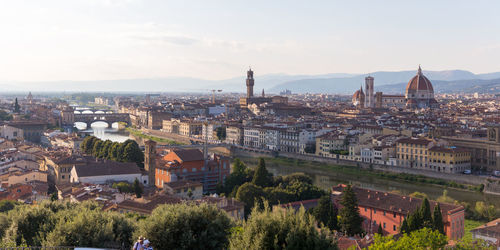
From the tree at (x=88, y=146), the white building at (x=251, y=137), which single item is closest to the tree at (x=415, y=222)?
the tree at (x=88, y=146)

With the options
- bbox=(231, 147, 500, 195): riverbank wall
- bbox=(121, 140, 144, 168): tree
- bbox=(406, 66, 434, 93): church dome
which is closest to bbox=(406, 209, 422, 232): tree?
bbox=(231, 147, 500, 195): riverbank wall

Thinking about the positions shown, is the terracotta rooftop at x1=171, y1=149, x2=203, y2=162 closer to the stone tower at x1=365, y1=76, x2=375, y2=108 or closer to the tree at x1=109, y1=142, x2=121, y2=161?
the tree at x1=109, y1=142, x2=121, y2=161

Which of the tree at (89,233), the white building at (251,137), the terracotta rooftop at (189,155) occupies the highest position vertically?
the tree at (89,233)

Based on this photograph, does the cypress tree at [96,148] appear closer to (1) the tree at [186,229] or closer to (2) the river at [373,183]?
(2) the river at [373,183]

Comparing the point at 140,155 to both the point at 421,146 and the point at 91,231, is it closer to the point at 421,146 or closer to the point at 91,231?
the point at 421,146

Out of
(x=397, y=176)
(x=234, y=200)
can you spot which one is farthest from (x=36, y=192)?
(x=397, y=176)

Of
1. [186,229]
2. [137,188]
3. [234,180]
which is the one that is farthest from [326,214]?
[186,229]
